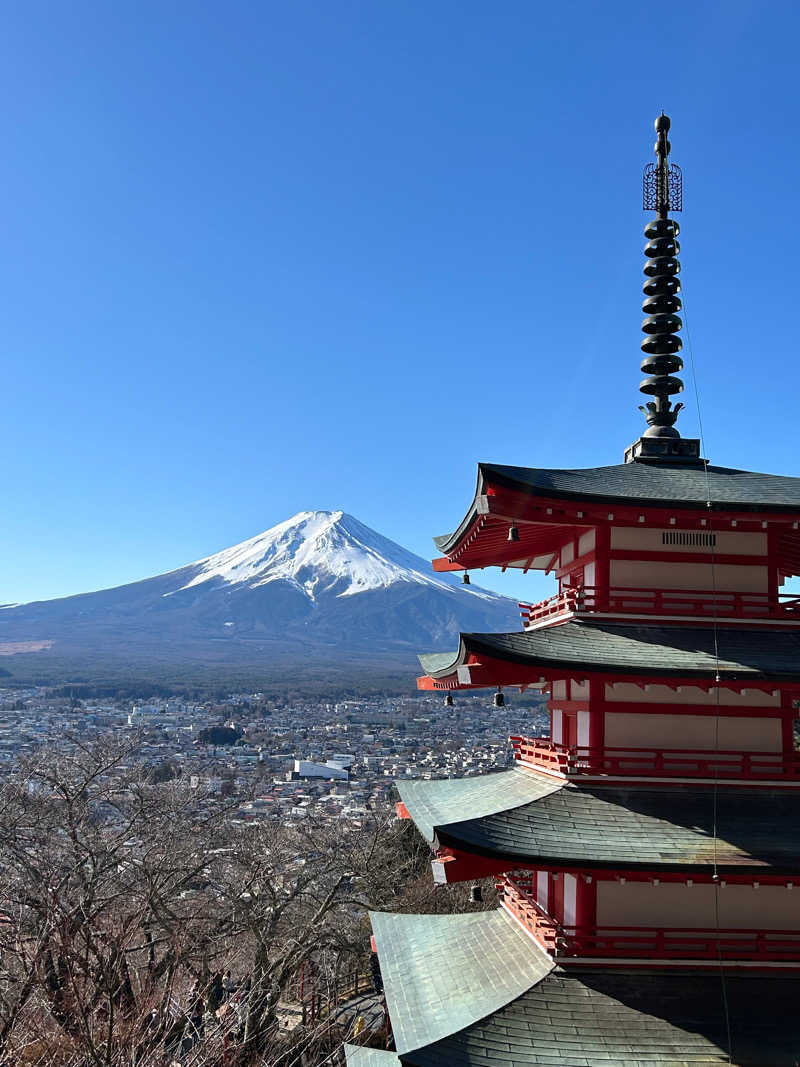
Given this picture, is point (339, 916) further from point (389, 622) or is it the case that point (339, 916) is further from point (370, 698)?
point (389, 622)

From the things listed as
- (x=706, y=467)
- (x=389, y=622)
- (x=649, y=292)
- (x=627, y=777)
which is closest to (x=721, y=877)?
(x=627, y=777)

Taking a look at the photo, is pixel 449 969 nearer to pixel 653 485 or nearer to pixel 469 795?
pixel 469 795

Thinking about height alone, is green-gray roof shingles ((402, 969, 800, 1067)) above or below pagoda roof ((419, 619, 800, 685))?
below

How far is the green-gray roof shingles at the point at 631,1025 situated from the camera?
26.7 feet

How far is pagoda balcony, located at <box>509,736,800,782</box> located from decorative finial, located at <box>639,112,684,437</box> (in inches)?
162

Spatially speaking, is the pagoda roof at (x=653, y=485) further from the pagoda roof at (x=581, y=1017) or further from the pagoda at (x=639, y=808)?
the pagoda roof at (x=581, y=1017)

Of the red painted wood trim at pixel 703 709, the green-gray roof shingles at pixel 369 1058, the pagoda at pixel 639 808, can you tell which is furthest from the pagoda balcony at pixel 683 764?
the green-gray roof shingles at pixel 369 1058

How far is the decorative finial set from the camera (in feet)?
38.6

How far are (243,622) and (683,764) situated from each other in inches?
6659

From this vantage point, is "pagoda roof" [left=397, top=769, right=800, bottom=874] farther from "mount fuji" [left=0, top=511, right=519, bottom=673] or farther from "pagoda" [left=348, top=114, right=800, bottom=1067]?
"mount fuji" [left=0, top=511, right=519, bottom=673]

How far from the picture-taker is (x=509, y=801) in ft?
33.9

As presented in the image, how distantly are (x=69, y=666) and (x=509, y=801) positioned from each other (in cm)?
12401

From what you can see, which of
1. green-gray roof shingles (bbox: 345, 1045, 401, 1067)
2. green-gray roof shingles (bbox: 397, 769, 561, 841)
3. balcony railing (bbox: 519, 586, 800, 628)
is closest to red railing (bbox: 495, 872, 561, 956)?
green-gray roof shingles (bbox: 397, 769, 561, 841)

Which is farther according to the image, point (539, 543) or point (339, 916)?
point (339, 916)
